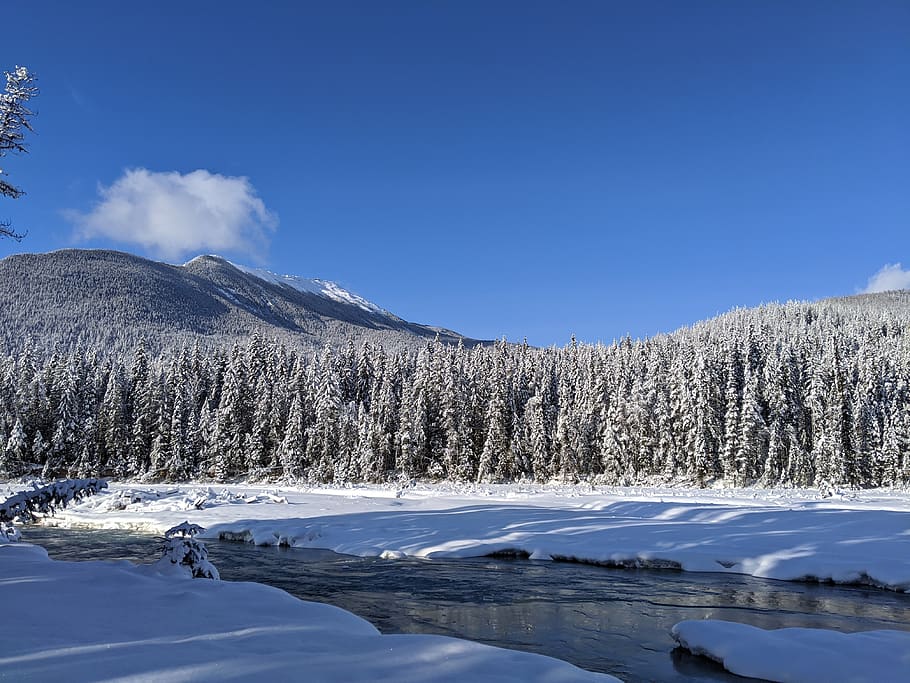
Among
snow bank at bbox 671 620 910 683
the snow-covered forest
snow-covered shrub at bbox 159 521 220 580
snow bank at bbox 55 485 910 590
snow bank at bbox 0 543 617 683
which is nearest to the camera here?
snow bank at bbox 0 543 617 683

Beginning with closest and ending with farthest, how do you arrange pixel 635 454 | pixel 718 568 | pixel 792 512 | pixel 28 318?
pixel 718 568 → pixel 792 512 → pixel 635 454 → pixel 28 318

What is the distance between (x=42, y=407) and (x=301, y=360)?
26.7 meters

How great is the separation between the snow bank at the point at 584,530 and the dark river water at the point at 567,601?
3.16ft

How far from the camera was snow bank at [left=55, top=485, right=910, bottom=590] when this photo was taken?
58.9ft

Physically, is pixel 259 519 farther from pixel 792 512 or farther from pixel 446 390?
pixel 446 390

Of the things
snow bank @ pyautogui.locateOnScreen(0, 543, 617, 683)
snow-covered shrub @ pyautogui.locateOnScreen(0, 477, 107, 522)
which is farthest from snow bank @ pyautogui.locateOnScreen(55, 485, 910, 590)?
snow-covered shrub @ pyautogui.locateOnScreen(0, 477, 107, 522)

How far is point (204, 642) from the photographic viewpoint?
23.5 ft

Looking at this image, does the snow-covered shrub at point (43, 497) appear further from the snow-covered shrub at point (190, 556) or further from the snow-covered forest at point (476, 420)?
the snow-covered forest at point (476, 420)

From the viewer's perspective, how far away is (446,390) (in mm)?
63406

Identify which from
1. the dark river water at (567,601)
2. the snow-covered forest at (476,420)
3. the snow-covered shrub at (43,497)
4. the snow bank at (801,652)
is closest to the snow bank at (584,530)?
the dark river water at (567,601)

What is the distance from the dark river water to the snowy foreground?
1.04 metres

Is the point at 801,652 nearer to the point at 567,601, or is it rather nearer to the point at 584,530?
the point at 567,601

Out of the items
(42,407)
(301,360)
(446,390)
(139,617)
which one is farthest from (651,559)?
(42,407)

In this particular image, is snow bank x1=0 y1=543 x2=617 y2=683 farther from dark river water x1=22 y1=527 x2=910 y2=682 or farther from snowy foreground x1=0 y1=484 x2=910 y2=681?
dark river water x1=22 y1=527 x2=910 y2=682
